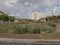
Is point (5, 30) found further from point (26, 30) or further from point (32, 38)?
point (32, 38)

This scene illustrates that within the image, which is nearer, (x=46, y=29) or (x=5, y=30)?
(x=5, y=30)

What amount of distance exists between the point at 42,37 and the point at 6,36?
17.1 feet

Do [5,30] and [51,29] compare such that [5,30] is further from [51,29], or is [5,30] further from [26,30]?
[51,29]

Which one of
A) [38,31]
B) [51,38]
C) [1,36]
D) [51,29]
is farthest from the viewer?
[51,29]

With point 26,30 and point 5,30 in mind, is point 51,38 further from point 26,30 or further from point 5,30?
point 5,30

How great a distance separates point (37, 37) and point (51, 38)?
6.23 feet

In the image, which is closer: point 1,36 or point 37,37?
point 37,37

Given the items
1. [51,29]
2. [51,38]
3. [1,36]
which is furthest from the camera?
[51,29]

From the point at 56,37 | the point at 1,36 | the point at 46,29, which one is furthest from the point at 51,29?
the point at 1,36

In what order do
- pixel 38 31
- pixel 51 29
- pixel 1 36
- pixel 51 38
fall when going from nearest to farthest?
pixel 51 38, pixel 1 36, pixel 38 31, pixel 51 29

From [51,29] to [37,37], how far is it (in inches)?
303

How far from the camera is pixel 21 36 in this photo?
91.7 feet

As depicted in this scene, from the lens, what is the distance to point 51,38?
2723 centimetres

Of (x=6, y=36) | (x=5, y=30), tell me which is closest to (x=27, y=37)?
(x=6, y=36)
